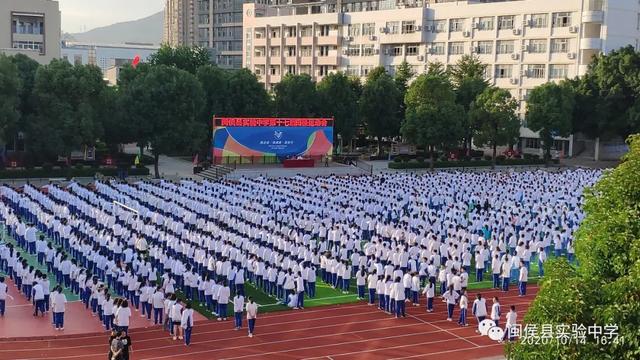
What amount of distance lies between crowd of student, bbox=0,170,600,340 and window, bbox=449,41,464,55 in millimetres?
26482

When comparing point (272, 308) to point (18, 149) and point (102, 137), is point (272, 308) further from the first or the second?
point (18, 149)

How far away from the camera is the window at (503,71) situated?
50938 millimetres

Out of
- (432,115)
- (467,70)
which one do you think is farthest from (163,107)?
(467,70)

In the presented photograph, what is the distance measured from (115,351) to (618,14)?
44.4 metres

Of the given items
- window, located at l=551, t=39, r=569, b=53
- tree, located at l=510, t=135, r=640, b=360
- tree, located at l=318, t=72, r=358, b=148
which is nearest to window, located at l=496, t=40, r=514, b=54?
window, located at l=551, t=39, r=569, b=53

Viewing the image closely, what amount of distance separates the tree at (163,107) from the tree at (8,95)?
5.03m

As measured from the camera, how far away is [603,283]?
234 inches

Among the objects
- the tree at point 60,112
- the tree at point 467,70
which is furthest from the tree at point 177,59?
the tree at point 467,70

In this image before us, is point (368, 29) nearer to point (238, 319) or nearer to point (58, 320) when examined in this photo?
point (238, 319)

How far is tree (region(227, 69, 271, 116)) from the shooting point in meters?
39.0

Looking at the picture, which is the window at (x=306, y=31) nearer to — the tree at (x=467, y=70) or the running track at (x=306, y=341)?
the tree at (x=467, y=70)

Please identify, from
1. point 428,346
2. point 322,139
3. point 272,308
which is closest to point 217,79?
point 322,139

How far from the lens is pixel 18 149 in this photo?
38906mm

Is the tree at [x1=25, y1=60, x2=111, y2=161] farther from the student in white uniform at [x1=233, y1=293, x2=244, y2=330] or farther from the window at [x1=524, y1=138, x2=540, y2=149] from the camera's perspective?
the window at [x1=524, y1=138, x2=540, y2=149]
